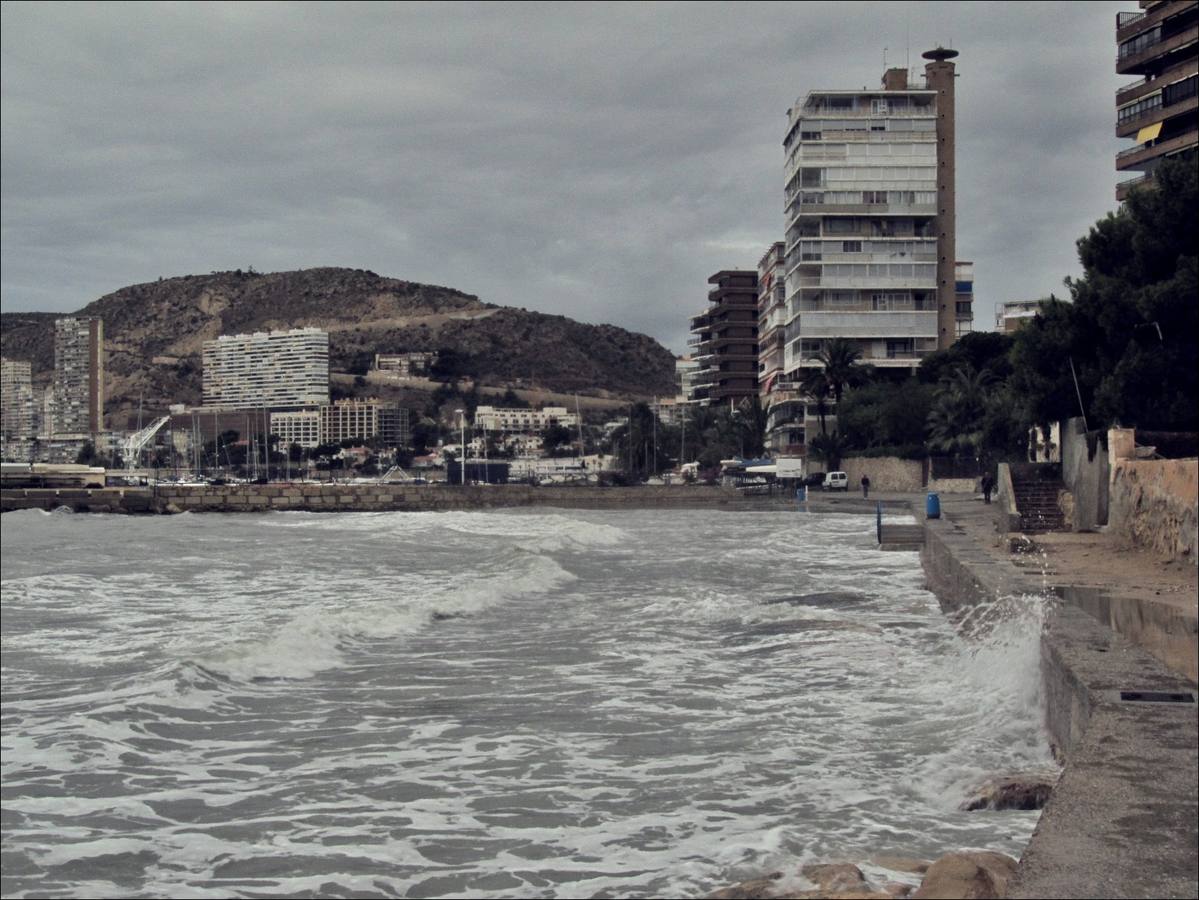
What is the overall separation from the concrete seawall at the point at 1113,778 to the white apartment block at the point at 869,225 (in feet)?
246

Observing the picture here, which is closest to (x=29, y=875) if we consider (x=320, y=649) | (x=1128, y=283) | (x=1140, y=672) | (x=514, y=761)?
(x=514, y=761)

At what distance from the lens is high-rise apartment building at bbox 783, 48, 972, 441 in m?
83.7

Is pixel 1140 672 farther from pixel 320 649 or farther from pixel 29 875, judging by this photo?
pixel 320 649

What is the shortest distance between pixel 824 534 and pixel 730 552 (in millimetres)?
9521

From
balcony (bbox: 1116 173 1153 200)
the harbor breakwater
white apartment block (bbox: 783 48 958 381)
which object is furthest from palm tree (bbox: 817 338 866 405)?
balcony (bbox: 1116 173 1153 200)

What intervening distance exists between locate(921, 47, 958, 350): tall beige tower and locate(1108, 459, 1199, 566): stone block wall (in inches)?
2530

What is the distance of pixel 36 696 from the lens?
11.8 m

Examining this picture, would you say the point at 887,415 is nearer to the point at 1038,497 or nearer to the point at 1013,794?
the point at 1038,497

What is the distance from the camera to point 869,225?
8481 cm

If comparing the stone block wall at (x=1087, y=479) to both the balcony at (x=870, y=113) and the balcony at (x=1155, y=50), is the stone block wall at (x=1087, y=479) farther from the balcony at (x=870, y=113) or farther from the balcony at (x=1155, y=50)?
the balcony at (x=870, y=113)

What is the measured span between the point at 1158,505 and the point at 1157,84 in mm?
45336

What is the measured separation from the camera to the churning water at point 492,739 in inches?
269

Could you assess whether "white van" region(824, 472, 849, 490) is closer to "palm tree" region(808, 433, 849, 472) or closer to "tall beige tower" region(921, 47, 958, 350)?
"palm tree" region(808, 433, 849, 472)

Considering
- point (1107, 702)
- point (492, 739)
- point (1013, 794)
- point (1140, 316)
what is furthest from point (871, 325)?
point (1013, 794)
